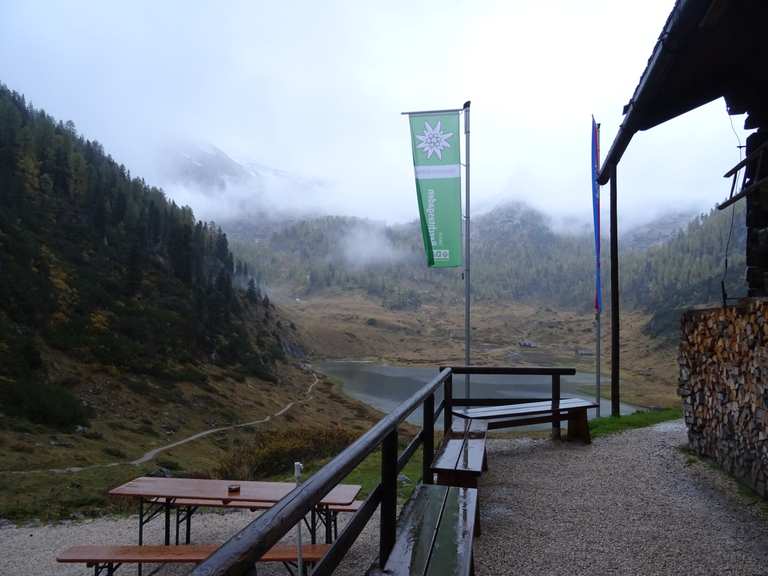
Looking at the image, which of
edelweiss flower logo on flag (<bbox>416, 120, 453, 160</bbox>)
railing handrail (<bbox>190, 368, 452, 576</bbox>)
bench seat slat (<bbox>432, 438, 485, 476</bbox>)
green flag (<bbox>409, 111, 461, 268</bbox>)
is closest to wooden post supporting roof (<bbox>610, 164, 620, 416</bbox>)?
green flag (<bbox>409, 111, 461, 268</bbox>)

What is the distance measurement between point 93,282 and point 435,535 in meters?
48.8

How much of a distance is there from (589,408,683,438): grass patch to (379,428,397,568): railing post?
269 inches

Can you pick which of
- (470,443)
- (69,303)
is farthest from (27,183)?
(470,443)

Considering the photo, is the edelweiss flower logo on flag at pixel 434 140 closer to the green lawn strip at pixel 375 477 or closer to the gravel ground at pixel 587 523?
the gravel ground at pixel 587 523

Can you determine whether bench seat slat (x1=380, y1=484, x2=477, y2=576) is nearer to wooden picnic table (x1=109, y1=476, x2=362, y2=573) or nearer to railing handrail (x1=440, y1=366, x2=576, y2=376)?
wooden picnic table (x1=109, y1=476, x2=362, y2=573)

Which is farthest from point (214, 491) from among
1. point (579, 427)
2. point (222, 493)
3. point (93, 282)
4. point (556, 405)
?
point (93, 282)

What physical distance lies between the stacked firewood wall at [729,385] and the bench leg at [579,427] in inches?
58.8

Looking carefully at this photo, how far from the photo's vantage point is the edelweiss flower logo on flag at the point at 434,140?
10008 mm

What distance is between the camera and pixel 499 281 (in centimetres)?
19238

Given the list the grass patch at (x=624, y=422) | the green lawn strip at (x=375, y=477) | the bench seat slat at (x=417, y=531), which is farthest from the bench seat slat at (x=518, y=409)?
the bench seat slat at (x=417, y=531)

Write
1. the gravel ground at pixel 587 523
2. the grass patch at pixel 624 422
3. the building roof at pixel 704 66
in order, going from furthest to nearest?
the grass patch at pixel 624 422 < the building roof at pixel 704 66 < the gravel ground at pixel 587 523

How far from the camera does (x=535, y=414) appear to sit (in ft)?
24.2

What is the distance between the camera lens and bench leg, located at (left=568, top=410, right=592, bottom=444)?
810cm

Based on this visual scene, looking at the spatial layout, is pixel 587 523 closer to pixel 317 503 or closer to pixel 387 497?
pixel 387 497
